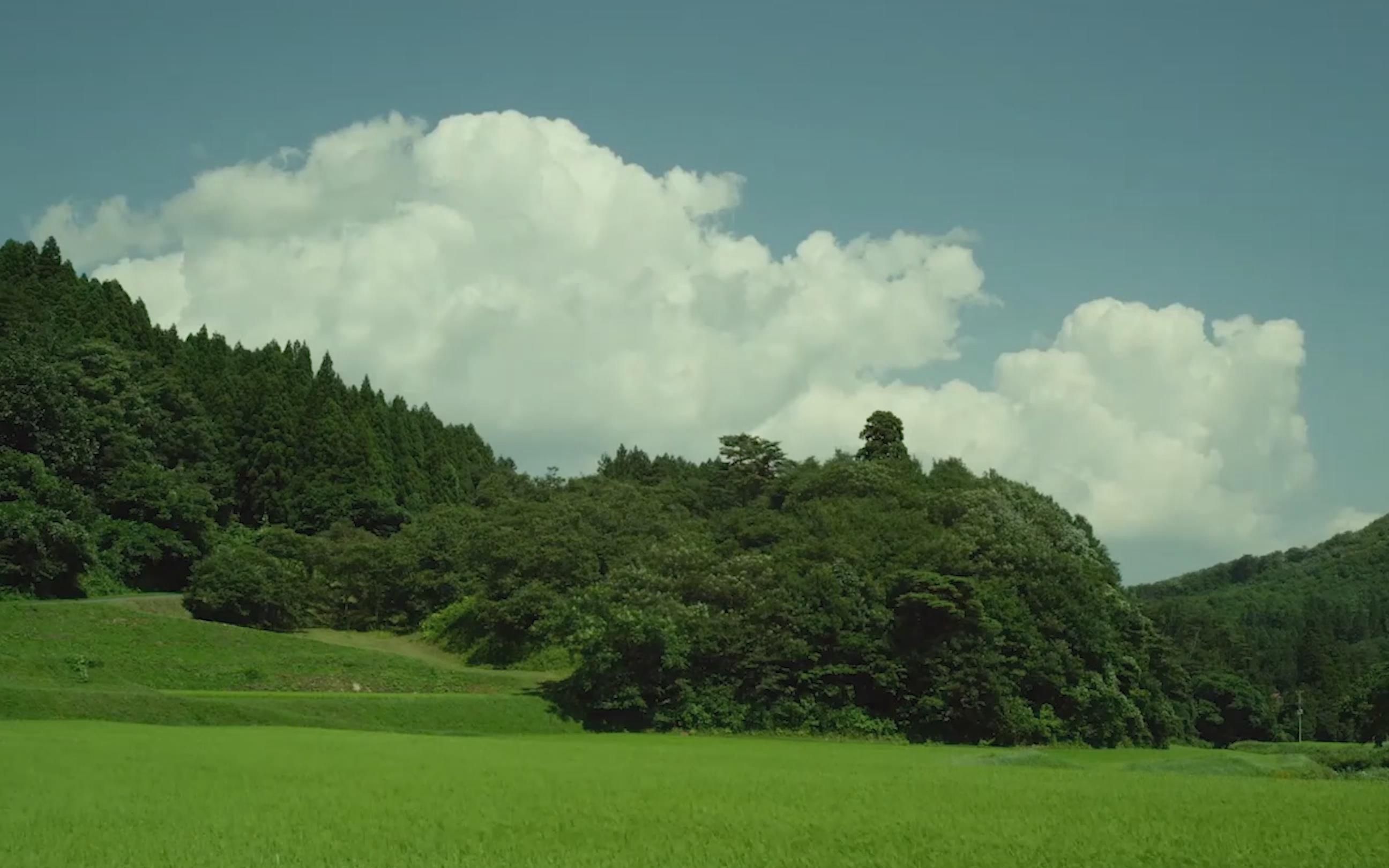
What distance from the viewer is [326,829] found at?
20.5m

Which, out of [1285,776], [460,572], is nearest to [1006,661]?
[1285,776]

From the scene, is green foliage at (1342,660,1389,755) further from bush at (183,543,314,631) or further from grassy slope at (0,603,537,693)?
bush at (183,543,314,631)

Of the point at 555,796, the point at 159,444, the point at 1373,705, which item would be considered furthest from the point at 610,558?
the point at 555,796

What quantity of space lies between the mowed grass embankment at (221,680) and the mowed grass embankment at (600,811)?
5.15m

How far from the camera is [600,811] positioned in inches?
919

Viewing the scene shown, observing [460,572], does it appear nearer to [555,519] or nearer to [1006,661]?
[555,519]

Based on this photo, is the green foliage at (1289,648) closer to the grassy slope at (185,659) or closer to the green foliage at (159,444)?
the grassy slope at (185,659)

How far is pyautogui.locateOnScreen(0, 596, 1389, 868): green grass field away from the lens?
62.1 feet

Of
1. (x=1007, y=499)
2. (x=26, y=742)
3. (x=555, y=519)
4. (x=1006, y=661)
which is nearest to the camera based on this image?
(x=26, y=742)

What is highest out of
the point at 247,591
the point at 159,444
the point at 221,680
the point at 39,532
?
the point at 159,444

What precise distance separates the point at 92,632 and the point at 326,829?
40.8m

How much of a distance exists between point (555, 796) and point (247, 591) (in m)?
49.9

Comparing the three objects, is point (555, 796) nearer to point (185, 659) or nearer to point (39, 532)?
point (185, 659)

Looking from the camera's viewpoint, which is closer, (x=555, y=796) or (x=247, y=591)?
(x=555, y=796)
